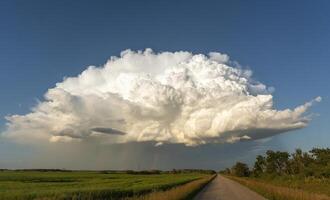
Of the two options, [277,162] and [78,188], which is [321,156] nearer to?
[277,162]

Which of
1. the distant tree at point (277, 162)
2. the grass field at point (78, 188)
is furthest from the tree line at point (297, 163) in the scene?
the grass field at point (78, 188)

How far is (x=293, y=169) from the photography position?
9369cm

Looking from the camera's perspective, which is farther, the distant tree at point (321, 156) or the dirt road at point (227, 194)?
the distant tree at point (321, 156)

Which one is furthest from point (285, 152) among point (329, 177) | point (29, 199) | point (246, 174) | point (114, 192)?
point (29, 199)

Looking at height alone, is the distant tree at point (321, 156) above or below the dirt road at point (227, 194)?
above

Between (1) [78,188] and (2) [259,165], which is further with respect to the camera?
(2) [259,165]

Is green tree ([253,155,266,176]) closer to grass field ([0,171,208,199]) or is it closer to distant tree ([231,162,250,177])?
distant tree ([231,162,250,177])

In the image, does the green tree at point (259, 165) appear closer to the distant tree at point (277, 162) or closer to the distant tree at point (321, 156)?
the distant tree at point (277, 162)

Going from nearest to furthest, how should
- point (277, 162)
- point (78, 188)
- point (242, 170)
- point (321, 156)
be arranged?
point (78, 188)
point (321, 156)
point (277, 162)
point (242, 170)

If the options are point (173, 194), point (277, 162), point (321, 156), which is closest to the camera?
point (173, 194)

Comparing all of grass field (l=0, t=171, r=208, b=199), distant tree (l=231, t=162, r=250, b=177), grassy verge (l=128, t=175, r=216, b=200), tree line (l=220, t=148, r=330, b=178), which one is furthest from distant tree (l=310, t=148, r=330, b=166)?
distant tree (l=231, t=162, r=250, b=177)

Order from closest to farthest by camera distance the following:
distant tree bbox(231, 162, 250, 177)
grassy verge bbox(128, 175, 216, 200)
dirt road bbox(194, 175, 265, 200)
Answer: grassy verge bbox(128, 175, 216, 200) < dirt road bbox(194, 175, 265, 200) < distant tree bbox(231, 162, 250, 177)

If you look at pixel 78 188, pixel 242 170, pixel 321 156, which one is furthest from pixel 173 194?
pixel 242 170

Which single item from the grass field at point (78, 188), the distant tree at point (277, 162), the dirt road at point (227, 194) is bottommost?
the dirt road at point (227, 194)
